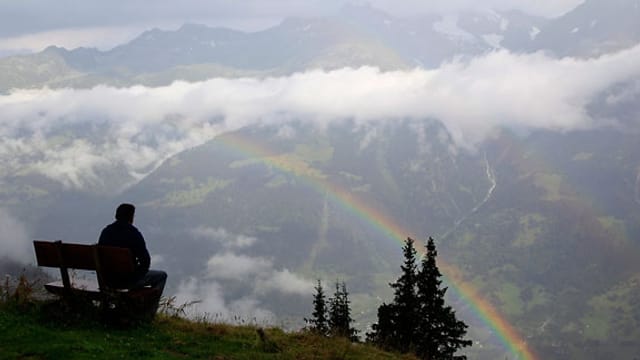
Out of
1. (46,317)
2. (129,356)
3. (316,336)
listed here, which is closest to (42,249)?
(46,317)

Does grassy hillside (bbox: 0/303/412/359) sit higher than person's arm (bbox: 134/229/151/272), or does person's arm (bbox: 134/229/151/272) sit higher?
person's arm (bbox: 134/229/151/272)

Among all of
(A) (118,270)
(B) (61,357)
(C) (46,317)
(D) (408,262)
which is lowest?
(B) (61,357)

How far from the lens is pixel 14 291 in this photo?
16.2 metres

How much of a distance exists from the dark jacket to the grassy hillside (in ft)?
4.72

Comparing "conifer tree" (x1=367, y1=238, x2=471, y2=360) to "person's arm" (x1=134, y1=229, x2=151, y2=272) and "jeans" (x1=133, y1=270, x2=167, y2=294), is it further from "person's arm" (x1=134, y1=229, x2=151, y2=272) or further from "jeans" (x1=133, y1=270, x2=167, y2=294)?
"person's arm" (x1=134, y1=229, x2=151, y2=272)

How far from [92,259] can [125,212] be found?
1392 mm

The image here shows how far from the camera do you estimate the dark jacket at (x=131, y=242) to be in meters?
14.7

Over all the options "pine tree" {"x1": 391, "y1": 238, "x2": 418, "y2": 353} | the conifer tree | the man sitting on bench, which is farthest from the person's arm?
"pine tree" {"x1": 391, "y1": 238, "x2": 418, "y2": 353}

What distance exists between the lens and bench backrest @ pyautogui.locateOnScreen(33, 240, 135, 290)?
1402 centimetres

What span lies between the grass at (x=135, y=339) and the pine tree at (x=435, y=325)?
1219 centimetres

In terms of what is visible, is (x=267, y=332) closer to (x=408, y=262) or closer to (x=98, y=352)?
(x=98, y=352)

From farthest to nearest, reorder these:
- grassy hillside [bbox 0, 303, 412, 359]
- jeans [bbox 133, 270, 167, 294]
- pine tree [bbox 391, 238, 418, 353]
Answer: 1. pine tree [bbox 391, 238, 418, 353]
2. jeans [bbox 133, 270, 167, 294]
3. grassy hillside [bbox 0, 303, 412, 359]

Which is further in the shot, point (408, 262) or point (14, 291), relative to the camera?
point (408, 262)

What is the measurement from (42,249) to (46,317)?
1.58m
